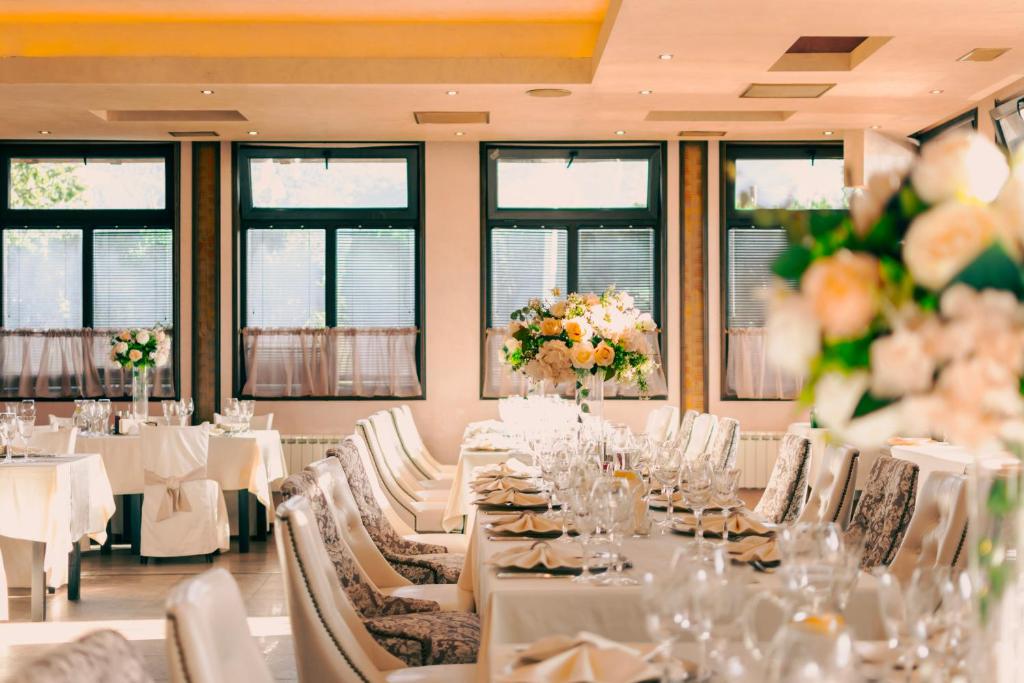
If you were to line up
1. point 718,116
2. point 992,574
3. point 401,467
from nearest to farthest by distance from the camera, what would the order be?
point 992,574, point 401,467, point 718,116

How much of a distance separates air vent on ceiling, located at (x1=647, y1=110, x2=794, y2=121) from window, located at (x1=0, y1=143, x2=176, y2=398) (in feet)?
14.9

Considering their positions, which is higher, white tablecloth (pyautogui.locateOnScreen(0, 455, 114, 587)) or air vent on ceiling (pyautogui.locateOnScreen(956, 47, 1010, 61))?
air vent on ceiling (pyautogui.locateOnScreen(956, 47, 1010, 61))

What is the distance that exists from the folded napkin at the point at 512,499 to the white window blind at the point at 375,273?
648 centimetres

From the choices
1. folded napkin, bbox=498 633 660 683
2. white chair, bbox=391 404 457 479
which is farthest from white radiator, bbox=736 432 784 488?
folded napkin, bbox=498 633 660 683

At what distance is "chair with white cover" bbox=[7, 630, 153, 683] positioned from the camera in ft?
4.42

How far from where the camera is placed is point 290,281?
10477mm

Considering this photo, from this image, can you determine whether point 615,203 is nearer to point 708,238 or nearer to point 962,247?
point 708,238

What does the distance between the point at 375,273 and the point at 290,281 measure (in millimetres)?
805

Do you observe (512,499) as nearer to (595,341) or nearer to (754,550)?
(595,341)

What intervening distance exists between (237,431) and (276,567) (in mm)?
1451

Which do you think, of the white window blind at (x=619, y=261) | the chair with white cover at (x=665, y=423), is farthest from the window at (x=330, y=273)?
the chair with white cover at (x=665, y=423)

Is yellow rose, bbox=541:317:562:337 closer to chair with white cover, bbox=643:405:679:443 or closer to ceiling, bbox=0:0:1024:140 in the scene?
ceiling, bbox=0:0:1024:140

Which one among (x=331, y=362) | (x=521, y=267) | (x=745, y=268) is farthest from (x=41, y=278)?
(x=745, y=268)

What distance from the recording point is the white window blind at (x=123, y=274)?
10.4m
